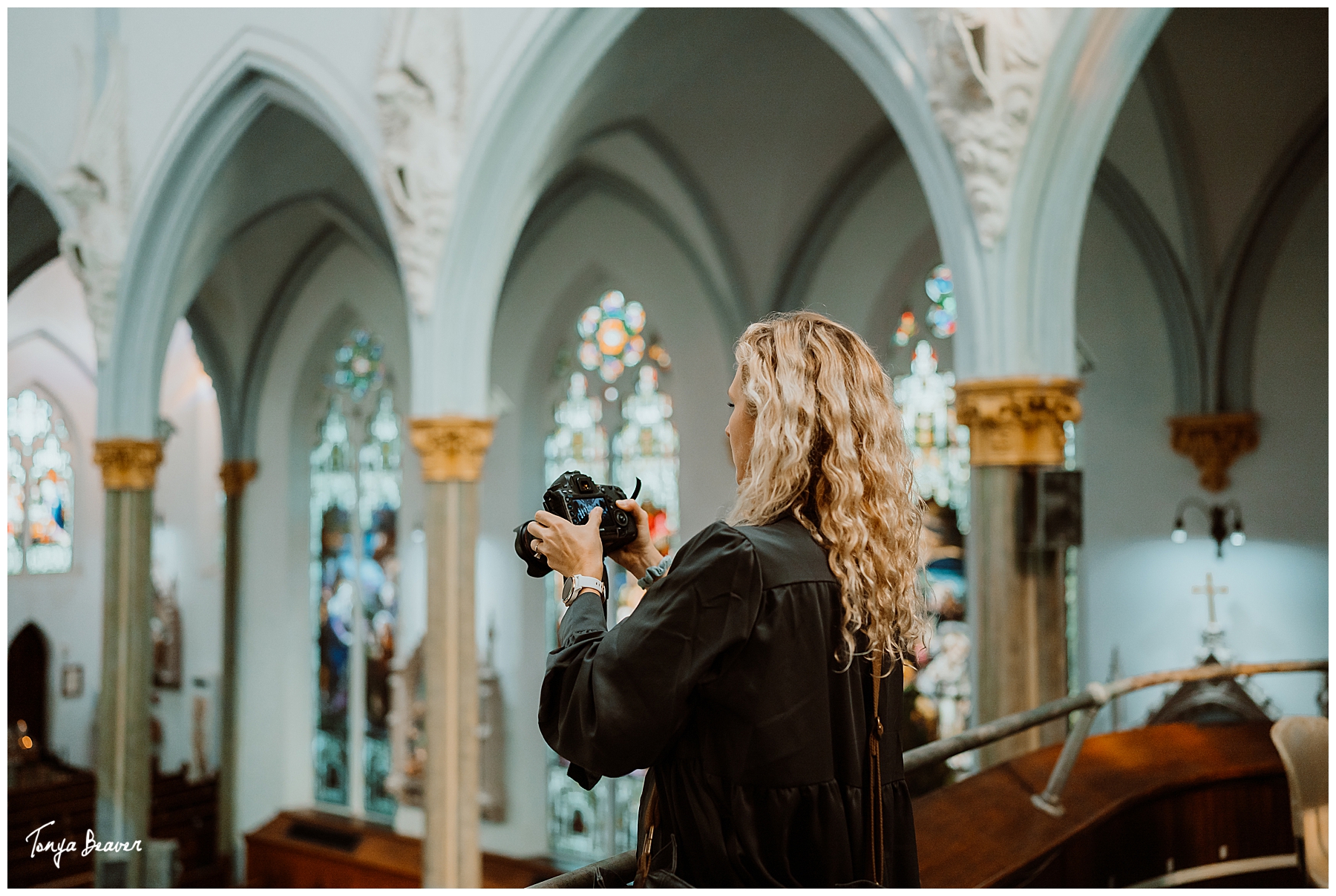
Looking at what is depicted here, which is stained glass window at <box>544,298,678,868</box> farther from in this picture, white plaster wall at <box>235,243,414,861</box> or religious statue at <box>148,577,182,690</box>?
religious statue at <box>148,577,182,690</box>

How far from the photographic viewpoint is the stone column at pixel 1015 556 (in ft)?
15.6

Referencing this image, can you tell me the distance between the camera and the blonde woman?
4.63 ft

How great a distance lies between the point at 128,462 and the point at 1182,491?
755 centimetres

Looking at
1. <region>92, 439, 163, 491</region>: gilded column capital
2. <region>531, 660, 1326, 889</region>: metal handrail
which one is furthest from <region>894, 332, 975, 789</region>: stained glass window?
<region>92, 439, 163, 491</region>: gilded column capital

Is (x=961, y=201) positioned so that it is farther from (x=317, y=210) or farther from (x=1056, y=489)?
(x=317, y=210)

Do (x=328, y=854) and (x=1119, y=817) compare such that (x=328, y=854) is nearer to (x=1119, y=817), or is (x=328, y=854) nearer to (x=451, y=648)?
(x=451, y=648)

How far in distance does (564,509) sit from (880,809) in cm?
61

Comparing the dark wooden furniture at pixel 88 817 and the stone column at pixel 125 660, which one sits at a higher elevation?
the stone column at pixel 125 660

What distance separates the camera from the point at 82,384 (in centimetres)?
1609

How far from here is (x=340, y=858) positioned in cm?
1066

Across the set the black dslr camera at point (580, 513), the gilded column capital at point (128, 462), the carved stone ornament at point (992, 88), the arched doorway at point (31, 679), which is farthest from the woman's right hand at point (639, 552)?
the arched doorway at point (31, 679)

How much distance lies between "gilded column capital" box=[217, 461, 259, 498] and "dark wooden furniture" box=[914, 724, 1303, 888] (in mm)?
10223

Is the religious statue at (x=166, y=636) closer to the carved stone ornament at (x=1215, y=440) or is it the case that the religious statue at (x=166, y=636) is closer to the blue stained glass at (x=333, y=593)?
the blue stained glass at (x=333, y=593)

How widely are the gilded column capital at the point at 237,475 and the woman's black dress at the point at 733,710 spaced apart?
11.7m
